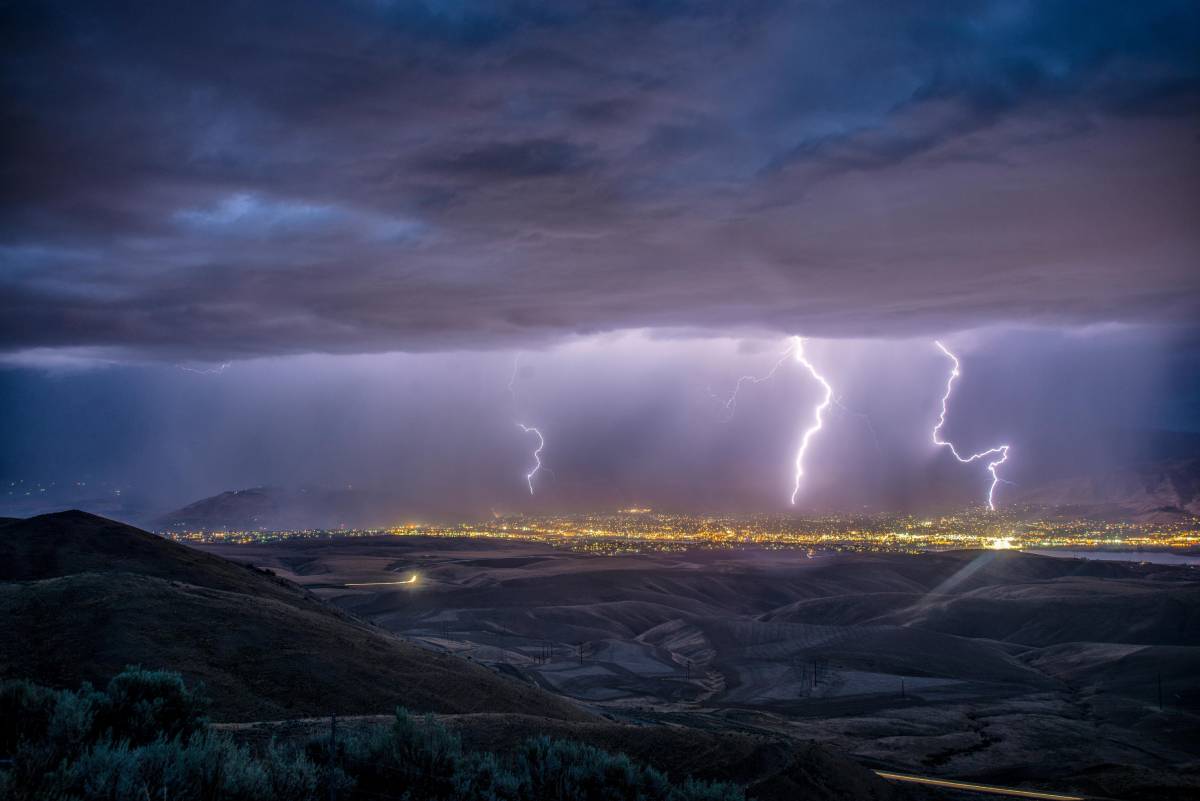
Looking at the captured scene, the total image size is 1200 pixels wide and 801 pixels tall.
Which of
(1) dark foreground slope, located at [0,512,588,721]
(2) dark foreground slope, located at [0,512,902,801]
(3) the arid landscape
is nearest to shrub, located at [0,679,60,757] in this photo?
(2) dark foreground slope, located at [0,512,902,801]

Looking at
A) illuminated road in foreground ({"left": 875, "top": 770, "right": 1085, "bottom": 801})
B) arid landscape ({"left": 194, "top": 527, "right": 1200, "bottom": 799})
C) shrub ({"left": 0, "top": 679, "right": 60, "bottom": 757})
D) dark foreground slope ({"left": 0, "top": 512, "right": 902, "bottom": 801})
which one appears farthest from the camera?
arid landscape ({"left": 194, "top": 527, "right": 1200, "bottom": 799})

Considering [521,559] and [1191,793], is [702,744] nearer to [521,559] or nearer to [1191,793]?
[1191,793]

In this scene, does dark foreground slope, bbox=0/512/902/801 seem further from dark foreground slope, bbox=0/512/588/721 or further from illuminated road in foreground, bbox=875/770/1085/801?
illuminated road in foreground, bbox=875/770/1085/801

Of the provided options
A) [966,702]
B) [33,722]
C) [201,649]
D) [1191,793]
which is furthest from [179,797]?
[966,702]

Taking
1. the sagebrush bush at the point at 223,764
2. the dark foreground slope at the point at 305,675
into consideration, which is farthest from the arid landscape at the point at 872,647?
the sagebrush bush at the point at 223,764

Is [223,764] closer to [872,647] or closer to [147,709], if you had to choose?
[147,709]
